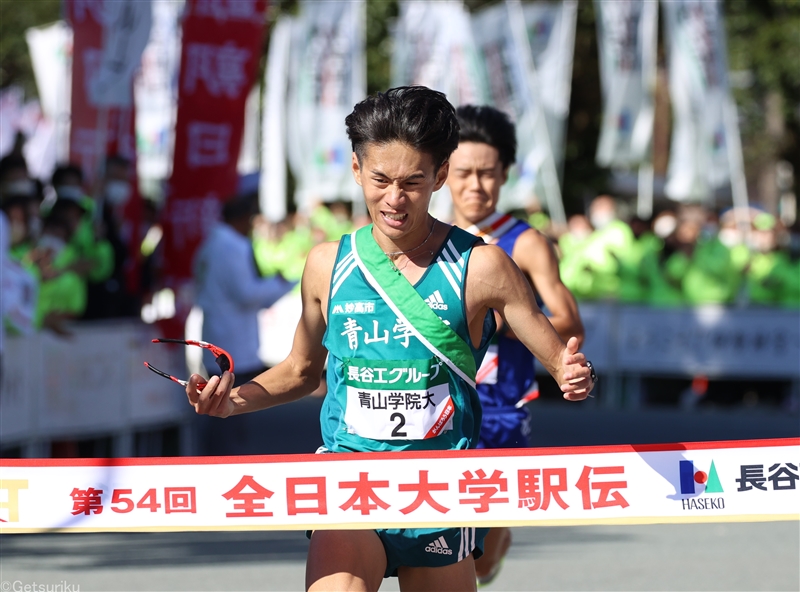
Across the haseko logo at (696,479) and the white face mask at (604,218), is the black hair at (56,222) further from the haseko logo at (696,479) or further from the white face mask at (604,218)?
the white face mask at (604,218)

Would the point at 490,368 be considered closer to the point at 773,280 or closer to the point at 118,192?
the point at 118,192

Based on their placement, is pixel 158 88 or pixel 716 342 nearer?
pixel 716 342

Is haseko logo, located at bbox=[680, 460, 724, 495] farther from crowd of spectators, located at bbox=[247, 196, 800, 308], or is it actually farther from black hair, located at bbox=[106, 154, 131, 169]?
crowd of spectators, located at bbox=[247, 196, 800, 308]

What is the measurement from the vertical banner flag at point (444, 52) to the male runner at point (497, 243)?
580 inches

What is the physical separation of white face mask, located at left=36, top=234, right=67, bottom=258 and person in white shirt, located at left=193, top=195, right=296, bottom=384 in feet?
3.42

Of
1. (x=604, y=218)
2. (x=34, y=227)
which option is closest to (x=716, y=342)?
(x=604, y=218)

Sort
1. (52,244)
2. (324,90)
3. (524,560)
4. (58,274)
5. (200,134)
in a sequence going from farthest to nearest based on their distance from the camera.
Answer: (324,90) → (200,134) → (52,244) → (58,274) → (524,560)

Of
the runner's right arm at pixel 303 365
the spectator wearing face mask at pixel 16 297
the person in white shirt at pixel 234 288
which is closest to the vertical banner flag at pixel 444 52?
the person in white shirt at pixel 234 288

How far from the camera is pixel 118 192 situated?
36.4 ft

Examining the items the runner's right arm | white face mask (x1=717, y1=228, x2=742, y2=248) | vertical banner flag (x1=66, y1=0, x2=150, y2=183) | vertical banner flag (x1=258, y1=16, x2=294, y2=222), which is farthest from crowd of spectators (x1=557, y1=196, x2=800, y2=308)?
the runner's right arm

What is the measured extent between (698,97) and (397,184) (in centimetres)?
1618

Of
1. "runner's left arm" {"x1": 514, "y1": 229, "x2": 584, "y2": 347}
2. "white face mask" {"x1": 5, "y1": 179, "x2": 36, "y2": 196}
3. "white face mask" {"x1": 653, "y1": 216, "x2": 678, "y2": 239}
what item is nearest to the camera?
"runner's left arm" {"x1": 514, "y1": 229, "x2": 584, "y2": 347}

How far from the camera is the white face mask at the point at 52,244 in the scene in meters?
9.62

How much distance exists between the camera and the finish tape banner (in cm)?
376
